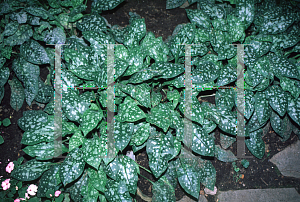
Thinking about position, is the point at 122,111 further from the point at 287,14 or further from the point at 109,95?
the point at 287,14

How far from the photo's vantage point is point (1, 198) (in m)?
2.11

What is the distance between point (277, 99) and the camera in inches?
86.4

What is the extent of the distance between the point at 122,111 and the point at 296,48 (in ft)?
6.73

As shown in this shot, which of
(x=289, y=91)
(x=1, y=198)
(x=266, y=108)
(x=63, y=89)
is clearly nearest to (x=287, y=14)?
(x=289, y=91)

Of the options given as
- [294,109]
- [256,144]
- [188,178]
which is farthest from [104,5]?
[294,109]

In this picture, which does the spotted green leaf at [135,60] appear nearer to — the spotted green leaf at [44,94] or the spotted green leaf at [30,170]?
the spotted green leaf at [44,94]

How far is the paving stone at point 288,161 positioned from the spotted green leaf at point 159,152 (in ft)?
4.01

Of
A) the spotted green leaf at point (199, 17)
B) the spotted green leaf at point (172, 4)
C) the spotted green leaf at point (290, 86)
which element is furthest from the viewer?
the spotted green leaf at point (172, 4)

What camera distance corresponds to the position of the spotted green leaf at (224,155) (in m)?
2.21

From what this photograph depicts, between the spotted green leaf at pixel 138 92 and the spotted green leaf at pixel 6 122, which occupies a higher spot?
the spotted green leaf at pixel 138 92

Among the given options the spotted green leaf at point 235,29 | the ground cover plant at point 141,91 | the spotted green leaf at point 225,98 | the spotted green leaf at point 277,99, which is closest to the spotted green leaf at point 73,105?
the ground cover plant at point 141,91

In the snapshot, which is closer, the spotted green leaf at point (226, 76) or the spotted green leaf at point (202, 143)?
the spotted green leaf at point (202, 143)

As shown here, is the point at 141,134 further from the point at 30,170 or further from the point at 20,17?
the point at 20,17

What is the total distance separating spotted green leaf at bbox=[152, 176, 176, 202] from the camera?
2033 millimetres
